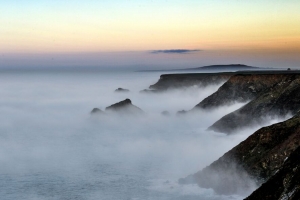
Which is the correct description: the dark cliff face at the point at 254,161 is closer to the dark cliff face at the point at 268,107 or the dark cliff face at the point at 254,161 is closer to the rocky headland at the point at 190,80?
the dark cliff face at the point at 268,107

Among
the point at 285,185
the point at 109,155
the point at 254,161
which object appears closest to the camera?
the point at 285,185

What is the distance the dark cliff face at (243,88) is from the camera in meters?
60.0

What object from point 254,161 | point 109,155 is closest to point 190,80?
point 109,155

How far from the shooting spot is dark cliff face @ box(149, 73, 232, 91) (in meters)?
96.1

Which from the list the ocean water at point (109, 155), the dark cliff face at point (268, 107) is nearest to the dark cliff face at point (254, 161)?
the ocean water at point (109, 155)

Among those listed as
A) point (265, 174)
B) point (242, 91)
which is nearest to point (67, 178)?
point (265, 174)

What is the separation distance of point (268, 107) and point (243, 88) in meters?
18.3

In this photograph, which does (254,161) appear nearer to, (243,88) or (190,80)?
(243,88)

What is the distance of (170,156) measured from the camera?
43250 millimetres

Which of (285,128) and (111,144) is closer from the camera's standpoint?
(285,128)

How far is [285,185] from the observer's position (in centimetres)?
1706

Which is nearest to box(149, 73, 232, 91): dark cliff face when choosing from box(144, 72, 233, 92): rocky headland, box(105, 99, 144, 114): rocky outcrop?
box(144, 72, 233, 92): rocky headland

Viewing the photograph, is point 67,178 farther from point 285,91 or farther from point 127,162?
point 285,91

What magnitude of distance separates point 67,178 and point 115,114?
37269 millimetres
